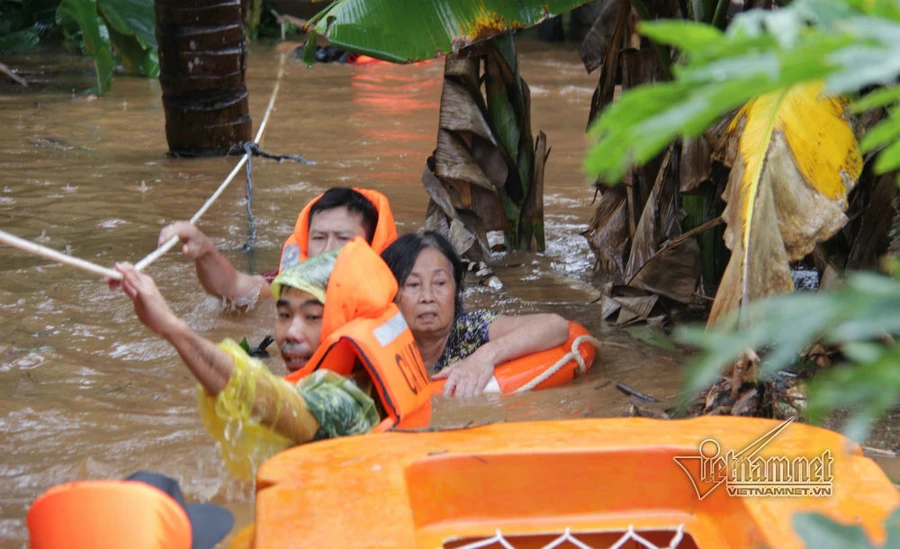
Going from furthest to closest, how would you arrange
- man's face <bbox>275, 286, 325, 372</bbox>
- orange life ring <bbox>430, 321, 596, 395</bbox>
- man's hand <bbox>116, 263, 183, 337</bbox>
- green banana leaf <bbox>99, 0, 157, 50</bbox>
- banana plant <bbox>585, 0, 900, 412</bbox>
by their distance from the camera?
green banana leaf <bbox>99, 0, 157, 50</bbox> < orange life ring <bbox>430, 321, 596, 395</bbox> < man's face <bbox>275, 286, 325, 372</bbox> < man's hand <bbox>116, 263, 183, 337</bbox> < banana plant <bbox>585, 0, 900, 412</bbox>

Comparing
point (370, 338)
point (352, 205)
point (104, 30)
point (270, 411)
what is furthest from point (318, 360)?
point (104, 30)

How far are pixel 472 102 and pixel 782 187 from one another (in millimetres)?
2596

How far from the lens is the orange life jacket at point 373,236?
478 centimetres

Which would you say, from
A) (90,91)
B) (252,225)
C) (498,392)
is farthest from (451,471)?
(90,91)

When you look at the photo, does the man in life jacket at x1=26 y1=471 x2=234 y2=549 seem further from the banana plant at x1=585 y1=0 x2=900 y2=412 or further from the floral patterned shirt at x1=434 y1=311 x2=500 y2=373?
the floral patterned shirt at x1=434 y1=311 x2=500 y2=373

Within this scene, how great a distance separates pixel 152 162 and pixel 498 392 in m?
5.06

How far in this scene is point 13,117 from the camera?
1027 cm

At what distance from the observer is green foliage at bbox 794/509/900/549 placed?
0.84 m

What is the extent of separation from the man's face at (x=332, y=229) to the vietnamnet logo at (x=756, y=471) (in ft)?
7.82

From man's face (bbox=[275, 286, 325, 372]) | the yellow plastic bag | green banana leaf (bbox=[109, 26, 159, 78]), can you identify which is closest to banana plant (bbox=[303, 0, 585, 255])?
man's face (bbox=[275, 286, 325, 372])


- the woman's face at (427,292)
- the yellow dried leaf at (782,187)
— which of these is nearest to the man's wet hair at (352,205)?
the woman's face at (427,292)

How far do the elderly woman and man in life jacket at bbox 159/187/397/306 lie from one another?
35cm

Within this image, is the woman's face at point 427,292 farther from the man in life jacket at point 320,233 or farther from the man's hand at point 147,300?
the man's hand at point 147,300

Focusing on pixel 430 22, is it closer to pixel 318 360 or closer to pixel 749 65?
pixel 318 360
